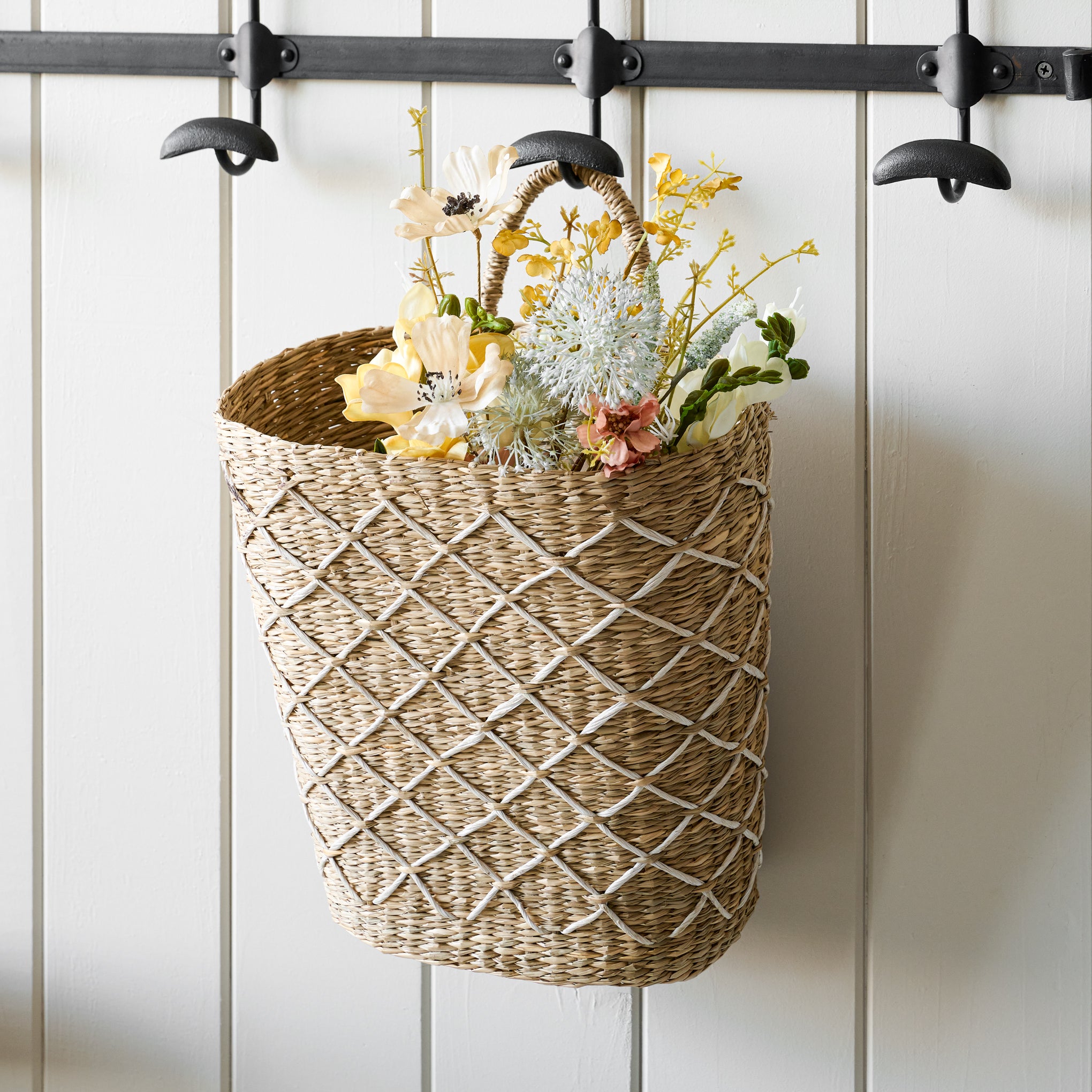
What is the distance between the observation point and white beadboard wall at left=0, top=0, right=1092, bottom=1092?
0.69 metres

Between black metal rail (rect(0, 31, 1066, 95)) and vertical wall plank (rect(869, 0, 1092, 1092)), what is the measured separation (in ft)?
0.08

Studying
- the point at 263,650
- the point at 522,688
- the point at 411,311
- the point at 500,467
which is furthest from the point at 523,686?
the point at 263,650

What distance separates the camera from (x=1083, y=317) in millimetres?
693

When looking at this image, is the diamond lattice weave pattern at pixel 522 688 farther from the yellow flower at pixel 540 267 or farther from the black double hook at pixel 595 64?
the black double hook at pixel 595 64

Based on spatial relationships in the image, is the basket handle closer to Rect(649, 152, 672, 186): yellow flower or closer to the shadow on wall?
Rect(649, 152, 672, 186): yellow flower

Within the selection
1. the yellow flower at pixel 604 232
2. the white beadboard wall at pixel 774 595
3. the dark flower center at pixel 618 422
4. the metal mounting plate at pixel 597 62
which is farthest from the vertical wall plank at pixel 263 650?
the dark flower center at pixel 618 422

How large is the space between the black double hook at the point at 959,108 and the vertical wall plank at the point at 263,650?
1.16ft

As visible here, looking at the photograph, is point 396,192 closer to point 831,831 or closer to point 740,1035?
point 831,831

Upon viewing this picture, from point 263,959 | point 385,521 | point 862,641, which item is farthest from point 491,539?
point 263,959

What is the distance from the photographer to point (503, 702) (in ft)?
1.67

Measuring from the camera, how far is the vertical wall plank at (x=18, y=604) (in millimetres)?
742

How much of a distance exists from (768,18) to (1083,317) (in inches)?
12.6

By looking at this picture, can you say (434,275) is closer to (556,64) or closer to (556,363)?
(556,363)

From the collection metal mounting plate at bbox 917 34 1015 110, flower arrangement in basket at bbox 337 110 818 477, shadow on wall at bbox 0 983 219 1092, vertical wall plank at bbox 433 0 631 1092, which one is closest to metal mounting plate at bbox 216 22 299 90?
vertical wall plank at bbox 433 0 631 1092
